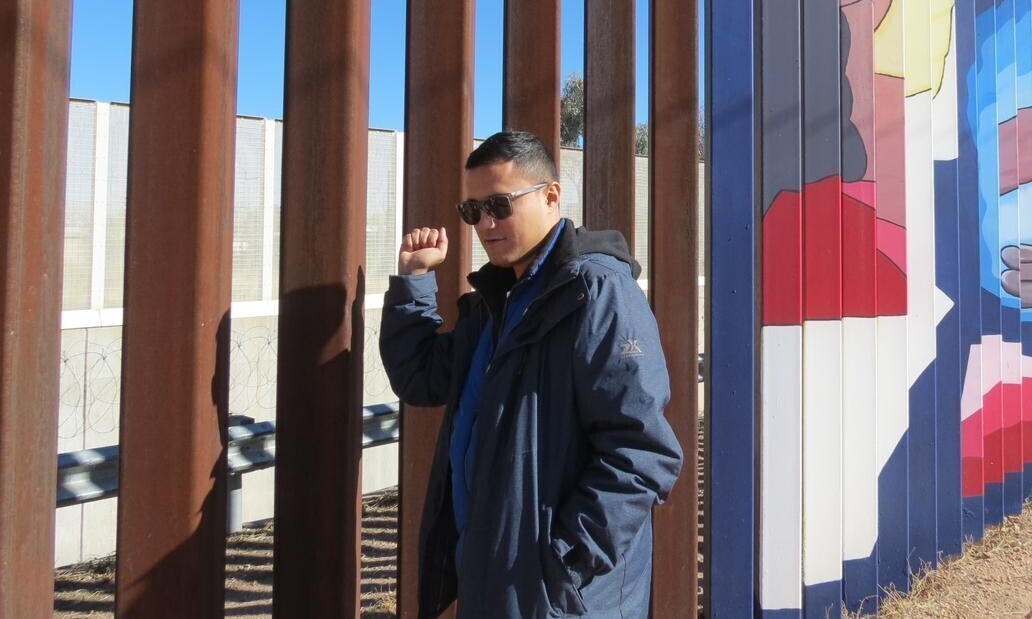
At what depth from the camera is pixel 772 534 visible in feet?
12.8

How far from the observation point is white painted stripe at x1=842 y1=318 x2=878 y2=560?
429cm

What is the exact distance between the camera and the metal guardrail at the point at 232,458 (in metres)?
4.11

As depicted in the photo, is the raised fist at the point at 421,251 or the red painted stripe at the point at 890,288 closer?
the raised fist at the point at 421,251

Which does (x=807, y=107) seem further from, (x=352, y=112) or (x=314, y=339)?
(x=314, y=339)

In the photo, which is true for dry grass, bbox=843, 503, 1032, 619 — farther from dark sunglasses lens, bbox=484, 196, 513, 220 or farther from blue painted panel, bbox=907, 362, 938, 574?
dark sunglasses lens, bbox=484, 196, 513, 220

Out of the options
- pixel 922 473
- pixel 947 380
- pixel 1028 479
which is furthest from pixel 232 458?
pixel 1028 479

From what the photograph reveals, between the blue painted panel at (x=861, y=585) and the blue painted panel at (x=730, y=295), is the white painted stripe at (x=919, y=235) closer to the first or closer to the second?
the blue painted panel at (x=861, y=585)

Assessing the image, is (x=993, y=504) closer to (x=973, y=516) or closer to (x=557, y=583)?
(x=973, y=516)

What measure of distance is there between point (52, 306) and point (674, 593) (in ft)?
8.88

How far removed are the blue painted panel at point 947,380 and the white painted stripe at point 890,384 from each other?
0.52m

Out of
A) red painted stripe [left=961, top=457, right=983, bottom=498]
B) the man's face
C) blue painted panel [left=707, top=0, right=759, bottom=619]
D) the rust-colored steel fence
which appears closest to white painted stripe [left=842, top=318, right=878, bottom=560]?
blue painted panel [left=707, top=0, right=759, bottom=619]

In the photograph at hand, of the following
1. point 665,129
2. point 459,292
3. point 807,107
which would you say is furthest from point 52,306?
point 807,107

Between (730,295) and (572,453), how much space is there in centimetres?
196

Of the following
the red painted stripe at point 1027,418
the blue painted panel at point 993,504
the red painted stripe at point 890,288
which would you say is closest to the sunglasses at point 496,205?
the red painted stripe at point 890,288
